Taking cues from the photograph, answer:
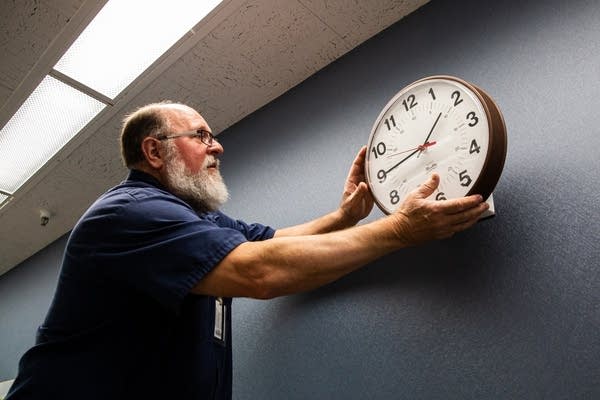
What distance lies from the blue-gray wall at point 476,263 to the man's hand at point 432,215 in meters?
0.17

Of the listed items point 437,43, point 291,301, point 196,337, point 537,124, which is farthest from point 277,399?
point 437,43

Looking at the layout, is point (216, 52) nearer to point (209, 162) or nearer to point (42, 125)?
point (209, 162)

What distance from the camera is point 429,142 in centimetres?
104

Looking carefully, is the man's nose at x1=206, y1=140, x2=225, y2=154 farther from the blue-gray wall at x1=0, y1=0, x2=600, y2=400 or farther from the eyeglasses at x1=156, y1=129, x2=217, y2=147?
the blue-gray wall at x1=0, y1=0, x2=600, y2=400

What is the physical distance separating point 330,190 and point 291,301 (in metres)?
0.38

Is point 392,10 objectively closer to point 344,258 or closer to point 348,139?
point 348,139

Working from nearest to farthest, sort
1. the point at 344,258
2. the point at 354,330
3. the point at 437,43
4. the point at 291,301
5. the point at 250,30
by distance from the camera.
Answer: the point at 344,258, the point at 354,330, the point at 437,43, the point at 291,301, the point at 250,30

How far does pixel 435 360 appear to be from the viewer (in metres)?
1.02

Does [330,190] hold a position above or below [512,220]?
above

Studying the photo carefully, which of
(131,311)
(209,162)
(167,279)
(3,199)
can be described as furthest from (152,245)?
(3,199)

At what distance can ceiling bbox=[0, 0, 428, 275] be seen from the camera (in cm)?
148

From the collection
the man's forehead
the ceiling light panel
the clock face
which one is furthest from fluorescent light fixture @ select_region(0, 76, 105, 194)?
the clock face

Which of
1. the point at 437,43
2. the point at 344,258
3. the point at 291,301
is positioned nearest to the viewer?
the point at 344,258

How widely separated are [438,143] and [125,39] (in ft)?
3.92
